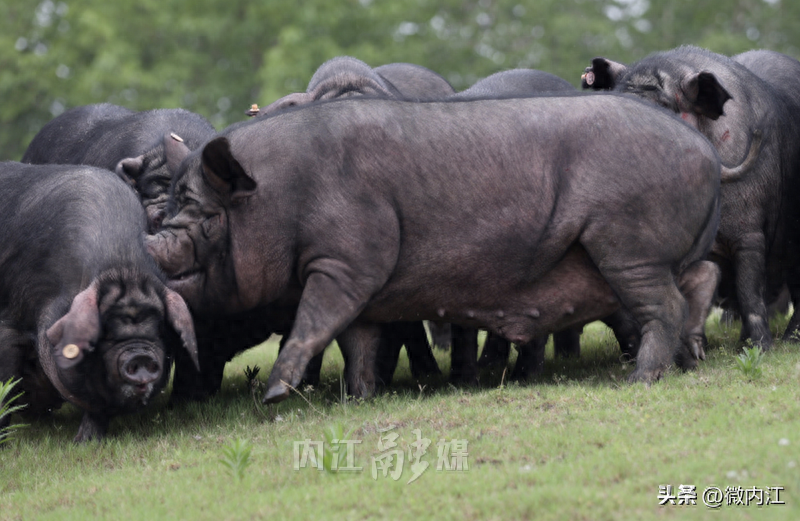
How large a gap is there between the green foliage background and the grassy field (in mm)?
19237

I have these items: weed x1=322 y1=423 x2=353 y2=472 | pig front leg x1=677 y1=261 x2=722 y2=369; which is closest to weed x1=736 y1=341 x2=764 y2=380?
pig front leg x1=677 y1=261 x2=722 y2=369

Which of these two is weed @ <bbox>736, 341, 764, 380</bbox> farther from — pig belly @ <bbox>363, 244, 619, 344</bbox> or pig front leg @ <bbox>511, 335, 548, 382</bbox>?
pig front leg @ <bbox>511, 335, 548, 382</bbox>

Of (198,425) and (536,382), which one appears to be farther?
(536,382)

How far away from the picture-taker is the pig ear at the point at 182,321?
5.97 metres

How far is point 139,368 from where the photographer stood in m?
5.88

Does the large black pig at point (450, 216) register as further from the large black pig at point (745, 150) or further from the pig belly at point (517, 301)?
the large black pig at point (745, 150)

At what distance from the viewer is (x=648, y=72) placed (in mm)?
7660

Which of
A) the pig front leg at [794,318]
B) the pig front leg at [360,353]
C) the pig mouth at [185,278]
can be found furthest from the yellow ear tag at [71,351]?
the pig front leg at [794,318]

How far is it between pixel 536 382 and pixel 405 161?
68.7 inches

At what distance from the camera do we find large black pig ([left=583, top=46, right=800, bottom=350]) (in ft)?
24.0

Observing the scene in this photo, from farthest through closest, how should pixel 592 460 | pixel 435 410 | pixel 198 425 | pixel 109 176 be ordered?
pixel 109 176 → pixel 198 425 → pixel 435 410 → pixel 592 460

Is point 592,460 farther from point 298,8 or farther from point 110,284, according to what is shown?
point 298,8

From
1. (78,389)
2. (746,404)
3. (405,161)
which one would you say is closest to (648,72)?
(405,161)
